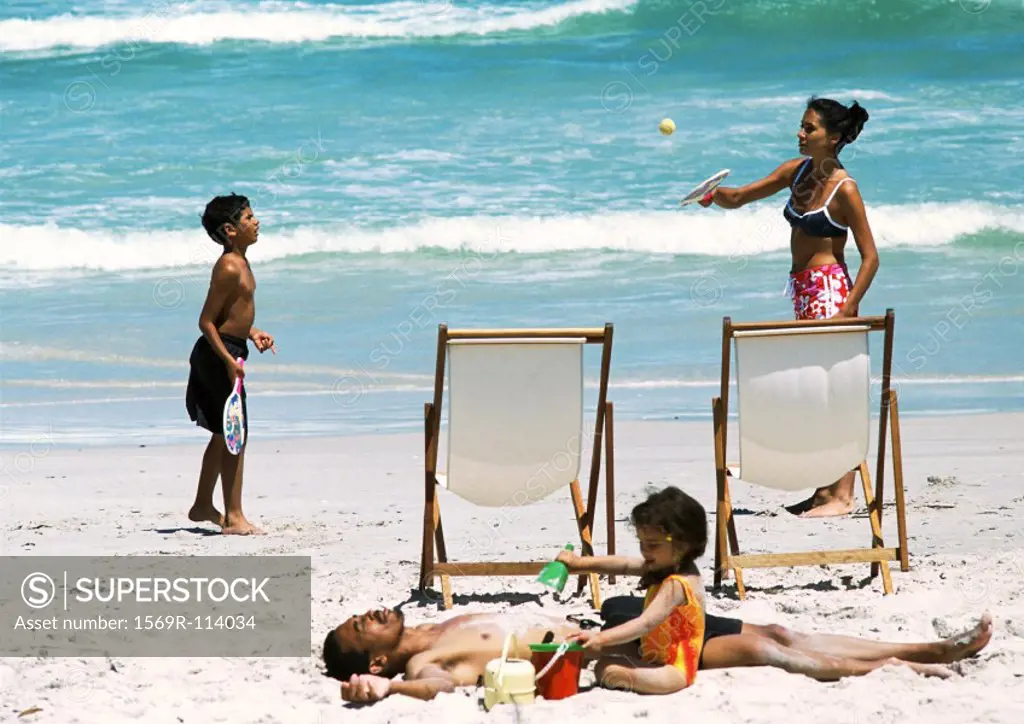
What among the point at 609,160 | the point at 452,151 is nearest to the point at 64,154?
the point at 452,151

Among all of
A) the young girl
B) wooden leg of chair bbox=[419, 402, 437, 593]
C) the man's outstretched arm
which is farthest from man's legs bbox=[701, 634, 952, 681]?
wooden leg of chair bbox=[419, 402, 437, 593]

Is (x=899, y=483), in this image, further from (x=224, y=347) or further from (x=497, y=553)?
(x=224, y=347)

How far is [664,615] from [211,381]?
3.06 m

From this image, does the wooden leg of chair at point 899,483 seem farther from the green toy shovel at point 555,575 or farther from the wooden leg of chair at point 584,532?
the green toy shovel at point 555,575

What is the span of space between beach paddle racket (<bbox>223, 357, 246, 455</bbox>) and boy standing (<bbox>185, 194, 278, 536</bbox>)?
3 centimetres

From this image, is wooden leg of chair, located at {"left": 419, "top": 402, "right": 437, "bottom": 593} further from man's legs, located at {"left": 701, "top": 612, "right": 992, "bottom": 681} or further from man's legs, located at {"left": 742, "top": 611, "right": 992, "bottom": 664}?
man's legs, located at {"left": 742, "top": 611, "right": 992, "bottom": 664}

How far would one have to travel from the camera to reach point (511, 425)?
16.6ft

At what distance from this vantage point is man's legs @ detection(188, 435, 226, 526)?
6.47m

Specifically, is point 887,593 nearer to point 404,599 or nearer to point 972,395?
point 404,599

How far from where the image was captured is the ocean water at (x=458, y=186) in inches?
427

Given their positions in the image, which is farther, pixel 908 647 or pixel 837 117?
pixel 837 117

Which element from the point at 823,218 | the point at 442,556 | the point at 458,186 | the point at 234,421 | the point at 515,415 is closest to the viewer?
the point at 515,415

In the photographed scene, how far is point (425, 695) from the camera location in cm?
397

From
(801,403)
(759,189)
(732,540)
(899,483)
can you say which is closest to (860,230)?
(759,189)
